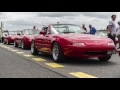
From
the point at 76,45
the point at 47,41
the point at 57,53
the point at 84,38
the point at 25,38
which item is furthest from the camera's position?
the point at 25,38

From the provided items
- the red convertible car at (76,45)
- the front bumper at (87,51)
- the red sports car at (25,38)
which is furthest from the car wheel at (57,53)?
the red sports car at (25,38)

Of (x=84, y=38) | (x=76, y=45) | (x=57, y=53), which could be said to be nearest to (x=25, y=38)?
(x=57, y=53)

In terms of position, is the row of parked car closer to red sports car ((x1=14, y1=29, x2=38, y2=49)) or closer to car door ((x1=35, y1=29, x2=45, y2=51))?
car door ((x1=35, y1=29, x2=45, y2=51))

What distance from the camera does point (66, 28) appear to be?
1034cm

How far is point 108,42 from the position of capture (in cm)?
906

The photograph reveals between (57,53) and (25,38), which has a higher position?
(25,38)

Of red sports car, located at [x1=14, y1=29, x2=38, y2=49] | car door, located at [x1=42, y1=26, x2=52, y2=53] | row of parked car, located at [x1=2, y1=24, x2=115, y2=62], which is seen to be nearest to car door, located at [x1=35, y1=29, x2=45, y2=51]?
row of parked car, located at [x1=2, y1=24, x2=115, y2=62]

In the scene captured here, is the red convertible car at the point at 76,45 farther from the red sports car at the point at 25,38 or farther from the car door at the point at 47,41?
the red sports car at the point at 25,38

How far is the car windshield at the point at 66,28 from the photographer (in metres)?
10.2

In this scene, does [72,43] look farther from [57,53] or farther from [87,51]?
[57,53]

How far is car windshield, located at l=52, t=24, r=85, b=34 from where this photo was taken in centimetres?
1022

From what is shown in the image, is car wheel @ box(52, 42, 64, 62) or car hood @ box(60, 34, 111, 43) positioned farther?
car wheel @ box(52, 42, 64, 62)
